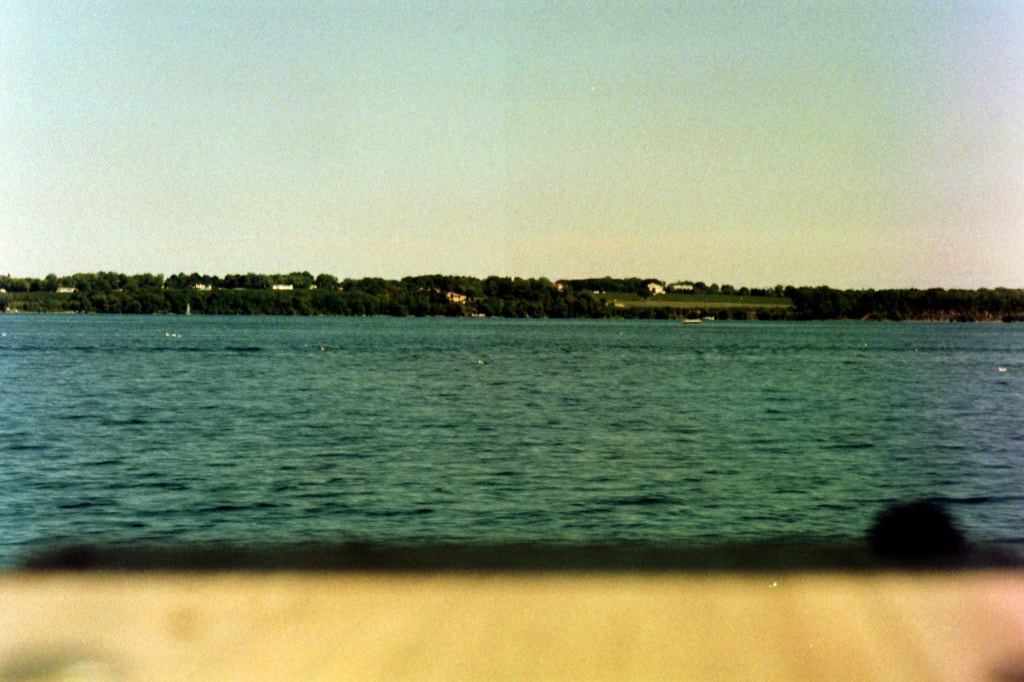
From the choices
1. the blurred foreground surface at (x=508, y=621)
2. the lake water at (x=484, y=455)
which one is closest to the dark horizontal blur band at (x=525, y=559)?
the blurred foreground surface at (x=508, y=621)

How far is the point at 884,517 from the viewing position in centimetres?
1245

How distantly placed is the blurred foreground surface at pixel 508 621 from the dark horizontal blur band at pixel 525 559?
4 centimetres

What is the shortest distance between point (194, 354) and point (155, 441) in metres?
42.1

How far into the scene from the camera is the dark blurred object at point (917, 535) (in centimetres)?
787

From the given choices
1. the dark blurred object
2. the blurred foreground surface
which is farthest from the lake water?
the blurred foreground surface

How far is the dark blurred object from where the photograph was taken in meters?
7.87

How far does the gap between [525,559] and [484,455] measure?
1109 cm

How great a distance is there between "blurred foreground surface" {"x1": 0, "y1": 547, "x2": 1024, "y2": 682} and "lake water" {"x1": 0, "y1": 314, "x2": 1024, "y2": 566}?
8.12 ft

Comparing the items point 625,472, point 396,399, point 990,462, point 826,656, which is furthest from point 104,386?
point 826,656

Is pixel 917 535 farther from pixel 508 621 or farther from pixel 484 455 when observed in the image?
pixel 484 455

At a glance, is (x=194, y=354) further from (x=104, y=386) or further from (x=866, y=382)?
(x=866, y=382)

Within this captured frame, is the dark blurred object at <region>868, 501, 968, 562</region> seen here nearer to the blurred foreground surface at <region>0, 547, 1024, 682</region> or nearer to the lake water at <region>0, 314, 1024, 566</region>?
the lake water at <region>0, 314, 1024, 566</region>

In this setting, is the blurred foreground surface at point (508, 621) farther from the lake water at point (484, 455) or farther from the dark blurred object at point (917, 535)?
the lake water at point (484, 455)

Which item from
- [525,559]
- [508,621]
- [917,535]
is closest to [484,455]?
[917,535]
